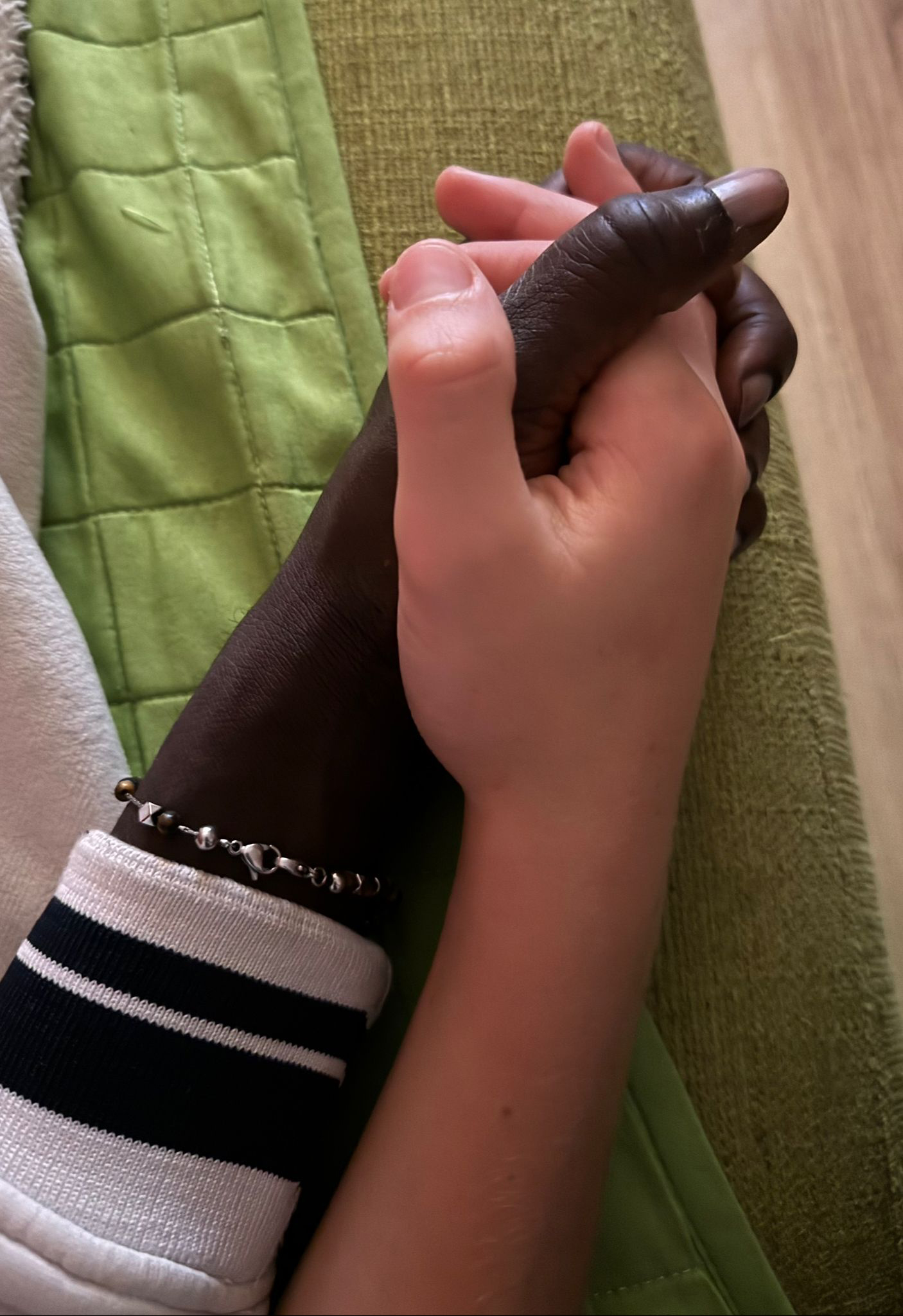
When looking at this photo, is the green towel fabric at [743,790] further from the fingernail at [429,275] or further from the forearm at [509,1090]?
the fingernail at [429,275]

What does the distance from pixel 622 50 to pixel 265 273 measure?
0.93ft

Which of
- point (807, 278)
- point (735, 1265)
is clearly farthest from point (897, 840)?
point (807, 278)

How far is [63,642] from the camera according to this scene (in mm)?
460

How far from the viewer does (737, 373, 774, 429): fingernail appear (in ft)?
1.47

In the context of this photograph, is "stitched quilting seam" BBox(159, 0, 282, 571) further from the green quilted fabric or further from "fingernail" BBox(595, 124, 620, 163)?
"fingernail" BBox(595, 124, 620, 163)

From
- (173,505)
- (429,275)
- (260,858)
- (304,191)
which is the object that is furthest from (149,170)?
(260,858)

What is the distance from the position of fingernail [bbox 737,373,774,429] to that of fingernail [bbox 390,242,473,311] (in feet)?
0.56

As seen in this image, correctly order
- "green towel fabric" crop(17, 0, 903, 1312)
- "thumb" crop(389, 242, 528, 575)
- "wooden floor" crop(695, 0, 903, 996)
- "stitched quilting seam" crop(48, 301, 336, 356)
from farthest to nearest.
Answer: "wooden floor" crop(695, 0, 903, 996)
"stitched quilting seam" crop(48, 301, 336, 356)
"green towel fabric" crop(17, 0, 903, 1312)
"thumb" crop(389, 242, 528, 575)

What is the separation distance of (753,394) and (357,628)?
0.22m

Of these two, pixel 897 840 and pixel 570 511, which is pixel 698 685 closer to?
pixel 570 511

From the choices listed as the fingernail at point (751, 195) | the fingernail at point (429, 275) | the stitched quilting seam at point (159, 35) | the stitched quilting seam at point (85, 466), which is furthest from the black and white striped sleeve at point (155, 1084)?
the stitched quilting seam at point (159, 35)

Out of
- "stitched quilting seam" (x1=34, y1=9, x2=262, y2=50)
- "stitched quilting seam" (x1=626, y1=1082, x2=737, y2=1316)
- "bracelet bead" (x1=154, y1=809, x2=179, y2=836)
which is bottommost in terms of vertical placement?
"stitched quilting seam" (x1=626, y1=1082, x2=737, y2=1316)

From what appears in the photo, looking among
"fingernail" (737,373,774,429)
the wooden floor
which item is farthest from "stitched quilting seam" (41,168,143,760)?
the wooden floor

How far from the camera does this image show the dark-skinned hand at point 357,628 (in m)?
0.37
